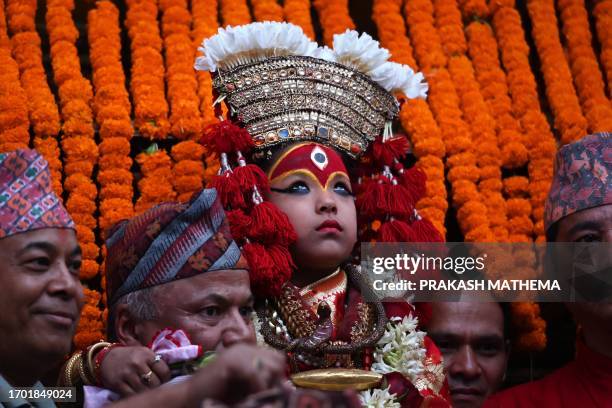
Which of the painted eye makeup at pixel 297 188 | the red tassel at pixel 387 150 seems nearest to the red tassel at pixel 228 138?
the painted eye makeup at pixel 297 188

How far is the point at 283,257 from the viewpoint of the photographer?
3725mm

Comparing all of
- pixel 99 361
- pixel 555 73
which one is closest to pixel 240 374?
pixel 99 361

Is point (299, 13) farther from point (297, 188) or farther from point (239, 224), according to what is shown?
point (239, 224)

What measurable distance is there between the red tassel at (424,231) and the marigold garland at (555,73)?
1.06m

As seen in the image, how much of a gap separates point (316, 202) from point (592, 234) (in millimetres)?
1145

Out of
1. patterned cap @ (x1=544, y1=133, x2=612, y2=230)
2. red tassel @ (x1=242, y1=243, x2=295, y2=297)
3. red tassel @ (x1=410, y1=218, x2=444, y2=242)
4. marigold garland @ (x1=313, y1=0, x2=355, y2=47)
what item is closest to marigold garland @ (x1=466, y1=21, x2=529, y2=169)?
patterned cap @ (x1=544, y1=133, x2=612, y2=230)

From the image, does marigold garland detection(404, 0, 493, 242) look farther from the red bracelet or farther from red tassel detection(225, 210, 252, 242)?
the red bracelet

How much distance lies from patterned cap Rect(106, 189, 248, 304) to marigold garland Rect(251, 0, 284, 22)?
199cm

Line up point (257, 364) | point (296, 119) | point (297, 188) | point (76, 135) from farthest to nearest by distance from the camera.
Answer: point (76, 135)
point (296, 119)
point (297, 188)
point (257, 364)

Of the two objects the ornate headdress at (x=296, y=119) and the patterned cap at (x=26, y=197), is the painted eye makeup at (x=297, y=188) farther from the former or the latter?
the patterned cap at (x=26, y=197)

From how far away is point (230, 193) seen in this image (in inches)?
150

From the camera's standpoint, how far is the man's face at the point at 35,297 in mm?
2805

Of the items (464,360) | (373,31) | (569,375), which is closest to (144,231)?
(464,360)

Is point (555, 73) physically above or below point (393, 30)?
below
